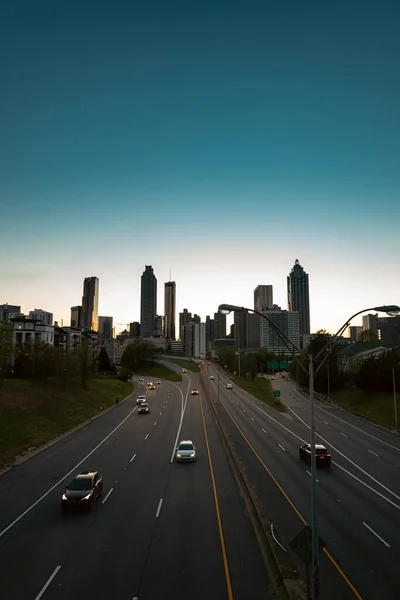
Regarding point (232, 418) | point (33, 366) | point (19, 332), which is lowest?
point (232, 418)

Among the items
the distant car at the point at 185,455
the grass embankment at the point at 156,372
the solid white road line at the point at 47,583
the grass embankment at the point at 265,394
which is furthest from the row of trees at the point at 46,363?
the solid white road line at the point at 47,583

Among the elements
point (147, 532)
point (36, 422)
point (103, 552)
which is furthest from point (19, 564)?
point (36, 422)

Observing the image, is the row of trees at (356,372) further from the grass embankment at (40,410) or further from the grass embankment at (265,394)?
the grass embankment at (40,410)

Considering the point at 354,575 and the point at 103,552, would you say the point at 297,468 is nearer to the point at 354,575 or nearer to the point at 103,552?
the point at 354,575

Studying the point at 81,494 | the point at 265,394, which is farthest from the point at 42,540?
the point at 265,394

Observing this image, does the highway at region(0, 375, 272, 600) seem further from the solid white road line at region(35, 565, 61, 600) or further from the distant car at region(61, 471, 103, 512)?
the distant car at region(61, 471, 103, 512)

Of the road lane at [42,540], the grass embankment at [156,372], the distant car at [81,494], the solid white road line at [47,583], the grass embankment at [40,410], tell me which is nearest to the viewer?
the solid white road line at [47,583]

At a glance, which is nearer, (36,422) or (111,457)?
(111,457)

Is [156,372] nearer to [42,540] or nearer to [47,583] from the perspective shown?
[42,540]
